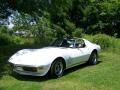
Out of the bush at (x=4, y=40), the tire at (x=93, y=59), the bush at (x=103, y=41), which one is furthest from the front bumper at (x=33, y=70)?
the bush at (x=4, y=40)

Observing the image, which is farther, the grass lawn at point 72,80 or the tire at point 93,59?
the tire at point 93,59

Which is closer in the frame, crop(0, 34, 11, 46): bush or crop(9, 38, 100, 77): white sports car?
crop(9, 38, 100, 77): white sports car

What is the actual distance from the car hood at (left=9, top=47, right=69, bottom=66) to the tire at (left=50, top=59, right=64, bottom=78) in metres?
0.21

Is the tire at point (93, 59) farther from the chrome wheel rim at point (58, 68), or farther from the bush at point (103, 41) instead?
the bush at point (103, 41)

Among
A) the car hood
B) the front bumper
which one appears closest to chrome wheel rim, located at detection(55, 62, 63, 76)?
the car hood

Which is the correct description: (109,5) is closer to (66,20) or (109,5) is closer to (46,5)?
(66,20)

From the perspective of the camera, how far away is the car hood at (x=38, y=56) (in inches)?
369

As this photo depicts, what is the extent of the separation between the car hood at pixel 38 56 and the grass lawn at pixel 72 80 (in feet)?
2.08

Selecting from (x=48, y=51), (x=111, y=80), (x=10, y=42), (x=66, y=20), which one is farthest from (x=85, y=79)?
(x=66, y=20)

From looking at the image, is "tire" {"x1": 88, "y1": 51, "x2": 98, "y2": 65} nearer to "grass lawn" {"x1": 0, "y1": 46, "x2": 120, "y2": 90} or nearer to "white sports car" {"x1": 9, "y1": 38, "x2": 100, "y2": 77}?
"white sports car" {"x1": 9, "y1": 38, "x2": 100, "y2": 77}

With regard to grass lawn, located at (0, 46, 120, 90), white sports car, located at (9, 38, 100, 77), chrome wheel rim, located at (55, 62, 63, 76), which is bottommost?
grass lawn, located at (0, 46, 120, 90)

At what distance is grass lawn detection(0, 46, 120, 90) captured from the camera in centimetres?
880

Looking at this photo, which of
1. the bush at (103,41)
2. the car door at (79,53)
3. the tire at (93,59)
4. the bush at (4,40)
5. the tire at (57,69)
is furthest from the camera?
the bush at (4,40)

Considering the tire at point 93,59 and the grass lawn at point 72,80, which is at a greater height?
the tire at point 93,59
